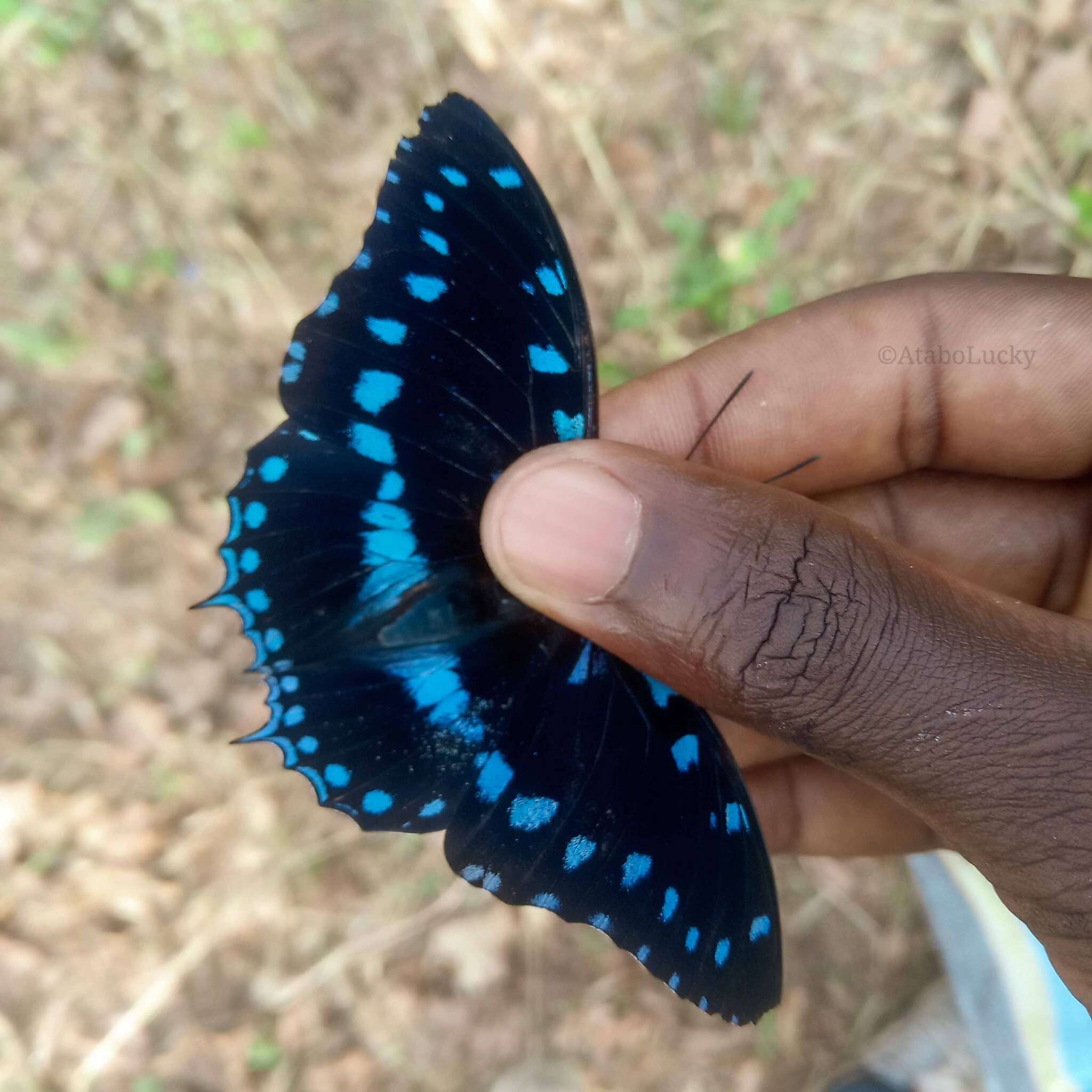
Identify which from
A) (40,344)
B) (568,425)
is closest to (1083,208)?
(568,425)

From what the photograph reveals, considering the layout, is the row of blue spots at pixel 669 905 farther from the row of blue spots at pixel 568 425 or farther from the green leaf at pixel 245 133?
the green leaf at pixel 245 133

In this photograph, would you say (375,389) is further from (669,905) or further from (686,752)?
(669,905)

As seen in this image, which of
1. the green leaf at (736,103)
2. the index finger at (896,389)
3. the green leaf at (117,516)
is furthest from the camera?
the green leaf at (736,103)

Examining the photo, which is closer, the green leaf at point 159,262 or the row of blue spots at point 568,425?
the row of blue spots at point 568,425

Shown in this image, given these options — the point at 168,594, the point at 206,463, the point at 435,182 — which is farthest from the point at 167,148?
the point at 435,182

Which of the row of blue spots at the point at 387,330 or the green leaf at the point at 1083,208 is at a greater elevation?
the row of blue spots at the point at 387,330

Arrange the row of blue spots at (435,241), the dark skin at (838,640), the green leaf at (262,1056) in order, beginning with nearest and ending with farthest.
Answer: the dark skin at (838,640)
the row of blue spots at (435,241)
the green leaf at (262,1056)

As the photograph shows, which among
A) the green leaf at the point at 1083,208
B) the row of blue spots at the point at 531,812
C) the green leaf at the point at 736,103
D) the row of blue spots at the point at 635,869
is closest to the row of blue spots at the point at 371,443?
the row of blue spots at the point at 531,812
